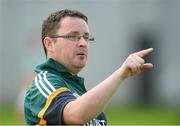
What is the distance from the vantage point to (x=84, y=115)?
552 centimetres

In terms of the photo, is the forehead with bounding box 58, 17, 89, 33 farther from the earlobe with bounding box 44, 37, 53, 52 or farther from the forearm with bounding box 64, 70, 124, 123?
the forearm with bounding box 64, 70, 124, 123

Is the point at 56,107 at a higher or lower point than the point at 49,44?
lower

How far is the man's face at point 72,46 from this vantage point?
6.07m

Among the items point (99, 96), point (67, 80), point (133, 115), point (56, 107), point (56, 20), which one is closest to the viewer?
point (99, 96)

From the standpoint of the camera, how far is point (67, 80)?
239 inches

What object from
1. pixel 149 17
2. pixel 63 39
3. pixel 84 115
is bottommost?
pixel 149 17

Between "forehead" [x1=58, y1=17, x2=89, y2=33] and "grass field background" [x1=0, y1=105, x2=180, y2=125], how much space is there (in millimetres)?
10089

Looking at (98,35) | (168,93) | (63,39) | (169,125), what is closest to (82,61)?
(63,39)

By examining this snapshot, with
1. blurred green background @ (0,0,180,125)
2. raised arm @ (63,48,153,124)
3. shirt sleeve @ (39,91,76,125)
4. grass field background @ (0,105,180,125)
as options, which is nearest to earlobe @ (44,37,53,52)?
shirt sleeve @ (39,91,76,125)

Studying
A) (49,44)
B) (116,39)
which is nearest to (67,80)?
(49,44)

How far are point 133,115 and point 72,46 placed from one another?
13.6 m

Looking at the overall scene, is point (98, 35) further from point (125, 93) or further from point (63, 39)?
point (63, 39)

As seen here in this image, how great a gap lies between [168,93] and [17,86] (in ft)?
13.0

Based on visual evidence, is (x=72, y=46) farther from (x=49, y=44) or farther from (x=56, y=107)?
(x=56, y=107)
